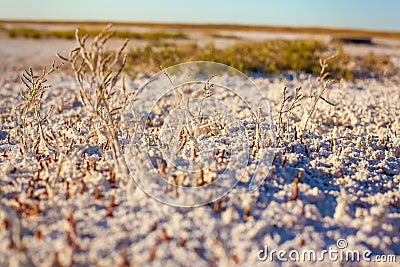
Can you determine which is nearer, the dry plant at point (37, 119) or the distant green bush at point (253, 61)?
the dry plant at point (37, 119)

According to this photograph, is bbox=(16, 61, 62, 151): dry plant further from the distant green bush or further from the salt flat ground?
the distant green bush

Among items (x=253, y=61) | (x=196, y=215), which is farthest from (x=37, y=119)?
(x=253, y=61)

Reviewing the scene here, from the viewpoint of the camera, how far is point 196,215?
2.66m

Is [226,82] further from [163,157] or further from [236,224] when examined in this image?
[236,224]

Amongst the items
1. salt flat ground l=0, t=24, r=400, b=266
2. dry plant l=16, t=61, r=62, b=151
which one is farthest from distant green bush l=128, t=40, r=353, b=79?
salt flat ground l=0, t=24, r=400, b=266

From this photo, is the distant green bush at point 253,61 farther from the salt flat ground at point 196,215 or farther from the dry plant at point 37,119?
the salt flat ground at point 196,215

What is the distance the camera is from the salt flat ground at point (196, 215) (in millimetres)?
2357

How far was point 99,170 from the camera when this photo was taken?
3.16 meters


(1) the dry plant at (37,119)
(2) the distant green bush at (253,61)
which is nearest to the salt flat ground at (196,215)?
(1) the dry plant at (37,119)

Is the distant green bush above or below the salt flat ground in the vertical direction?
above

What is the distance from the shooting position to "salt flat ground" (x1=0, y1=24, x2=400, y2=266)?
236cm

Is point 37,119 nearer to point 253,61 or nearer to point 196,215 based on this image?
point 196,215

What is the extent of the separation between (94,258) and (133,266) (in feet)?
0.76

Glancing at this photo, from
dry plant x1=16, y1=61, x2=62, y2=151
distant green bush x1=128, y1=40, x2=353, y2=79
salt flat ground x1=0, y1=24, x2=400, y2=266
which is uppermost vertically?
distant green bush x1=128, y1=40, x2=353, y2=79
